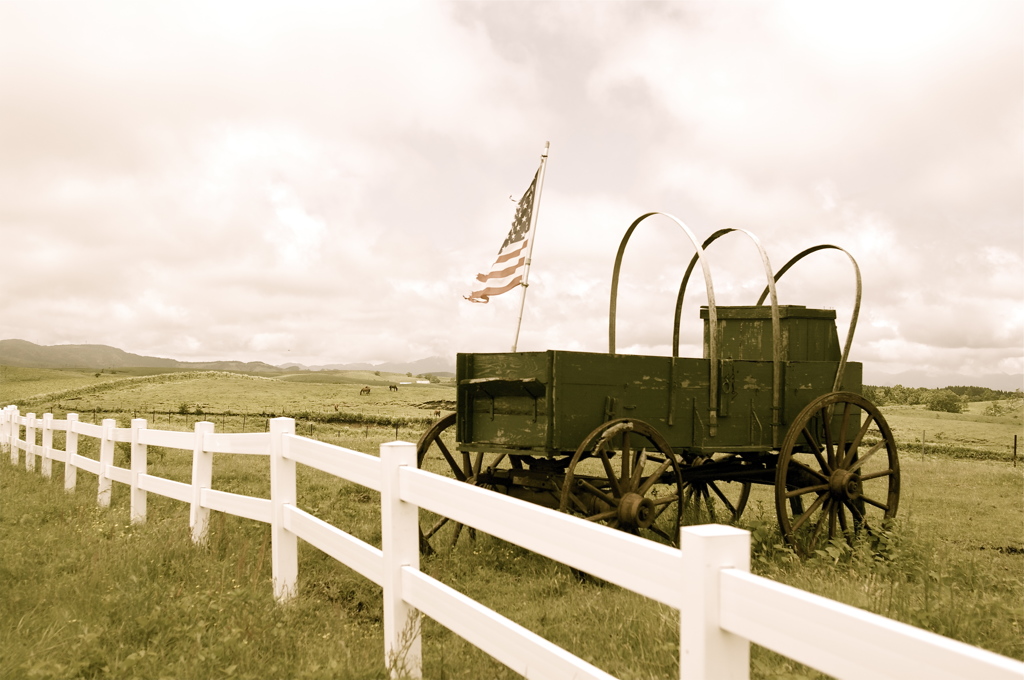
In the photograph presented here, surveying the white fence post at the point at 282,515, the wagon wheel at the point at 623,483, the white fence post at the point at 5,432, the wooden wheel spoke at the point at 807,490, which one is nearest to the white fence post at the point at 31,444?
the white fence post at the point at 5,432

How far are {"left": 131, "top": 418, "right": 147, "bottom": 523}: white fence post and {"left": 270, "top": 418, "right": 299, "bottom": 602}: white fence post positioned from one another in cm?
359

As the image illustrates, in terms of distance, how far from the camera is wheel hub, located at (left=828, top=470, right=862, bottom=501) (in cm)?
783

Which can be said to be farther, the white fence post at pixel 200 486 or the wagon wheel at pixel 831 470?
the wagon wheel at pixel 831 470

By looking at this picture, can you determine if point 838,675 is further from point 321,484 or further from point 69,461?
point 69,461

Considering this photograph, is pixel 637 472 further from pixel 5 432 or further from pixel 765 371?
pixel 5 432

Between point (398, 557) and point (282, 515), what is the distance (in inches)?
66.8

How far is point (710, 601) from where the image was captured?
1.87 metres

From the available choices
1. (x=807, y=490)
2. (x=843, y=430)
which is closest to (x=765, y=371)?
(x=843, y=430)

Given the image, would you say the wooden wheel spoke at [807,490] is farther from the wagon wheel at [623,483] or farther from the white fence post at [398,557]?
the white fence post at [398,557]

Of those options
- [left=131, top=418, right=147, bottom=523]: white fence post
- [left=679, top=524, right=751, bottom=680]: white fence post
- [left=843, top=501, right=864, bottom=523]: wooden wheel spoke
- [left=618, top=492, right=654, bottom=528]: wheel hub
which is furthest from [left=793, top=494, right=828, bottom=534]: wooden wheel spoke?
[left=131, top=418, right=147, bottom=523]: white fence post

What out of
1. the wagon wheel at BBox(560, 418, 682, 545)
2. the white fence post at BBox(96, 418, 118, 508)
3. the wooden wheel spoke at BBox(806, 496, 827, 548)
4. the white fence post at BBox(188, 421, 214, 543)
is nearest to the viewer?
the wagon wheel at BBox(560, 418, 682, 545)

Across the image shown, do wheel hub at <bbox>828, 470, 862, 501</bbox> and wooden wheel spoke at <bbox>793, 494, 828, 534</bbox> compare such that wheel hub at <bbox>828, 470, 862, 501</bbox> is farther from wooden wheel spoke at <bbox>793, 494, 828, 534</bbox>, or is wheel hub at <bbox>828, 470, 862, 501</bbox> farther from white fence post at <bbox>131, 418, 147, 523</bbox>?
white fence post at <bbox>131, 418, 147, 523</bbox>

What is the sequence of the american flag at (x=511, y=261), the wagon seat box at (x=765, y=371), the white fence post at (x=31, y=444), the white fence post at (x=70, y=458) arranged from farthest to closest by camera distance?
the white fence post at (x=31, y=444), the white fence post at (x=70, y=458), the american flag at (x=511, y=261), the wagon seat box at (x=765, y=371)

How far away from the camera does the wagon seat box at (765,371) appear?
7.41 metres
